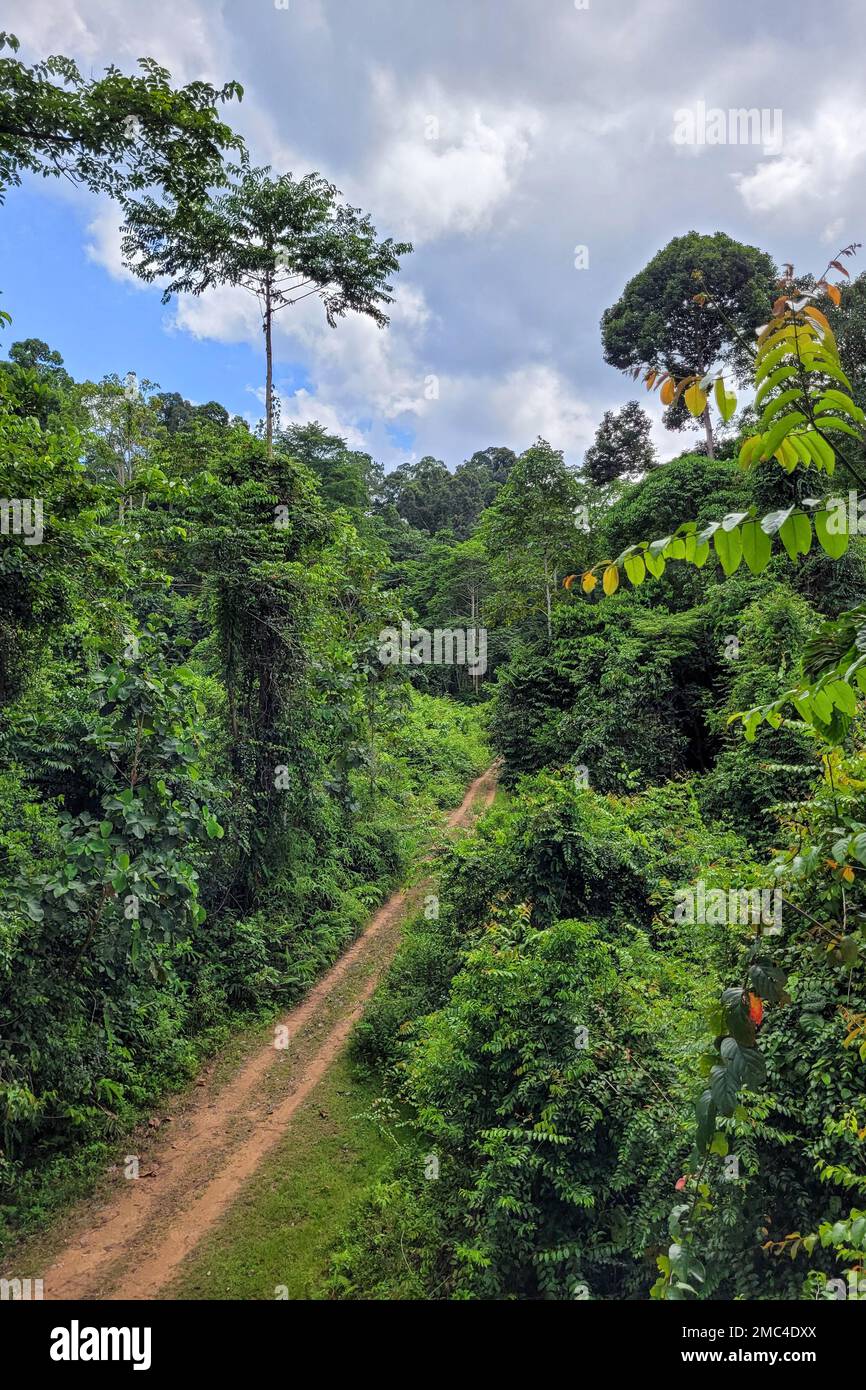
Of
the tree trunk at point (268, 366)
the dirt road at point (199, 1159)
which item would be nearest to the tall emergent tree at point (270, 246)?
the tree trunk at point (268, 366)

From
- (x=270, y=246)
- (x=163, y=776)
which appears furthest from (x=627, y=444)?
(x=163, y=776)

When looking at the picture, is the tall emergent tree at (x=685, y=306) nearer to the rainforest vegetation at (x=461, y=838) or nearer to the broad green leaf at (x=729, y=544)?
the rainforest vegetation at (x=461, y=838)

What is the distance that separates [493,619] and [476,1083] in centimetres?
1873

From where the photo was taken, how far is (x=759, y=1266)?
138 inches

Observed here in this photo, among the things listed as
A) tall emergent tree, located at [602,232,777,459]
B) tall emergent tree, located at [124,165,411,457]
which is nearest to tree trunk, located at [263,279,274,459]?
tall emergent tree, located at [124,165,411,457]

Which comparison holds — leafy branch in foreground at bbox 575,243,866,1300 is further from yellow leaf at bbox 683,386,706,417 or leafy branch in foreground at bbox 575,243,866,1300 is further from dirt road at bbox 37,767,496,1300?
dirt road at bbox 37,767,496,1300

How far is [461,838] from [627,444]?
2719 centimetres

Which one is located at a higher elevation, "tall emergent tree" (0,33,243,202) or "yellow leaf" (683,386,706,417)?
"tall emergent tree" (0,33,243,202)

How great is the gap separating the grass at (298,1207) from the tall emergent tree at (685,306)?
25140 mm

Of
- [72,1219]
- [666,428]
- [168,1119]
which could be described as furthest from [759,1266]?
[666,428]

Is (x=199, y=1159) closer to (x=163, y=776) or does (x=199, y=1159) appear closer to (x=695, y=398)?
(x=163, y=776)

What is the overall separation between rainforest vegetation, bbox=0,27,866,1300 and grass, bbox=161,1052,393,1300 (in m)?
0.26

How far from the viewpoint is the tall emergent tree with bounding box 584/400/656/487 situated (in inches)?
1251
